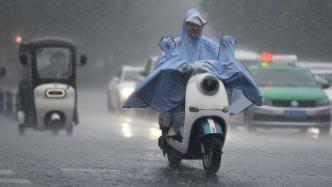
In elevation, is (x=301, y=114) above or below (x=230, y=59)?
below

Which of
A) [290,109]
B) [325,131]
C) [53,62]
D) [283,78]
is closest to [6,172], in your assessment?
[290,109]

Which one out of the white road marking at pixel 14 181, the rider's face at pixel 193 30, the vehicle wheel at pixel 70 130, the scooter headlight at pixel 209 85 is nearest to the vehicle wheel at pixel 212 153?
the scooter headlight at pixel 209 85

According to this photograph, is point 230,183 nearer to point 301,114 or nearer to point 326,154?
point 326,154

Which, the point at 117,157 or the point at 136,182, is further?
the point at 117,157

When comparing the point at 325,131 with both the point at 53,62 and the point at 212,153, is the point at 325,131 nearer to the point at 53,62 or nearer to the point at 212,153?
the point at 53,62

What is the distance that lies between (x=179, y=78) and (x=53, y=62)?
12.2m

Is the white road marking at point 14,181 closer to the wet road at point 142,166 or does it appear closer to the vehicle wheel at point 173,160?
the wet road at point 142,166

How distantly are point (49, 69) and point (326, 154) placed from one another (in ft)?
33.5

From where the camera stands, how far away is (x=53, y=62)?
22984mm

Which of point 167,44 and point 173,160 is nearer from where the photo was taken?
point 167,44

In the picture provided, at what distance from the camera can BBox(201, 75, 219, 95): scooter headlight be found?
34.4ft

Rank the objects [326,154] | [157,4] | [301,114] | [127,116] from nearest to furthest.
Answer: [326,154] → [301,114] → [127,116] → [157,4]

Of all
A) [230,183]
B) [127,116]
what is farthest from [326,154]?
[127,116]

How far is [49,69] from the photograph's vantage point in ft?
74.3
